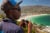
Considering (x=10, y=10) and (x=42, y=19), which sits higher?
(x=10, y=10)

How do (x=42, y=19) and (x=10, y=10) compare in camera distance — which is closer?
(x=10, y=10)

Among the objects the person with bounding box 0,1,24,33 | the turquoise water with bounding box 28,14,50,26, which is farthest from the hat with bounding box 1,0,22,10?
the turquoise water with bounding box 28,14,50,26

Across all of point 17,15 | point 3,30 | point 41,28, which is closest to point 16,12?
point 17,15

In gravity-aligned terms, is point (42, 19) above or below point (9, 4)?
below

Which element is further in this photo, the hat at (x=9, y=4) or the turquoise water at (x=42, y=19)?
the turquoise water at (x=42, y=19)

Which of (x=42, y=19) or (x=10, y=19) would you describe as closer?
(x=10, y=19)

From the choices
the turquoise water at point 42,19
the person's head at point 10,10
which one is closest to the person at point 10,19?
the person's head at point 10,10

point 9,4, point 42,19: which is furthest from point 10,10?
point 42,19

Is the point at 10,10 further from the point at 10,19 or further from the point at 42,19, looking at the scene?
the point at 42,19

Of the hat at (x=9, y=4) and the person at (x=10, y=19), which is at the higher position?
the hat at (x=9, y=4)

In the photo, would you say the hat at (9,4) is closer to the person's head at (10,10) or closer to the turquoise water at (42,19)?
the person's head at (10,10)
